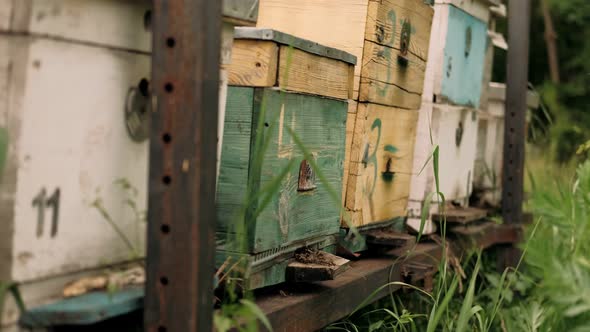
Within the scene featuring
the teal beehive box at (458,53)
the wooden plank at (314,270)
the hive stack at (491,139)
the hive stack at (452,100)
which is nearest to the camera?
the wooden plank at (314,270)

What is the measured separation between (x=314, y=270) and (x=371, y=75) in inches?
35.9

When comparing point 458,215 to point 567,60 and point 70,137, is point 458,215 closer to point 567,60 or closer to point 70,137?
point 70,137

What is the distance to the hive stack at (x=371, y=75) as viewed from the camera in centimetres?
314

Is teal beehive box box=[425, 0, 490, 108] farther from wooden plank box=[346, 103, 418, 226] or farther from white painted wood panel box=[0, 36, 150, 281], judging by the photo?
white painted wood panel box=[0, 36, 150, 281]

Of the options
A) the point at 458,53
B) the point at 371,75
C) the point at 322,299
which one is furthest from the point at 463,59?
the point at 322,299

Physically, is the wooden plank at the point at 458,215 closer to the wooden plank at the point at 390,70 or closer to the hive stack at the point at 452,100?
the hive stack at the point at 452,100

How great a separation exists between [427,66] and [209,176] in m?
2.36

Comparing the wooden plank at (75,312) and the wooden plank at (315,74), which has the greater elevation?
the wooden plank at (315,74)

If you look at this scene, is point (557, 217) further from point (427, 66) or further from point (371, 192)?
point (427, 66)

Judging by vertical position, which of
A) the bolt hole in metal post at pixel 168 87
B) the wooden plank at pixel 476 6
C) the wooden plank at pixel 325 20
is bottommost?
the bolt hole in metal post at pixel 168 87

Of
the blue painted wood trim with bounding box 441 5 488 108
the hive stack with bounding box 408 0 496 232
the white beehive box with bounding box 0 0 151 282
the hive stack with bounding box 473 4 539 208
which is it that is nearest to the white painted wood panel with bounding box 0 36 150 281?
the white beehive box with bounding box 0 0 151 282

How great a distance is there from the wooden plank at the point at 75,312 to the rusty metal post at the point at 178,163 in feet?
0.38

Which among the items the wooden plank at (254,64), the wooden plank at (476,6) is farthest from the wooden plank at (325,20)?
the wooden plank at (476,6)

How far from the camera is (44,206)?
171 cm
